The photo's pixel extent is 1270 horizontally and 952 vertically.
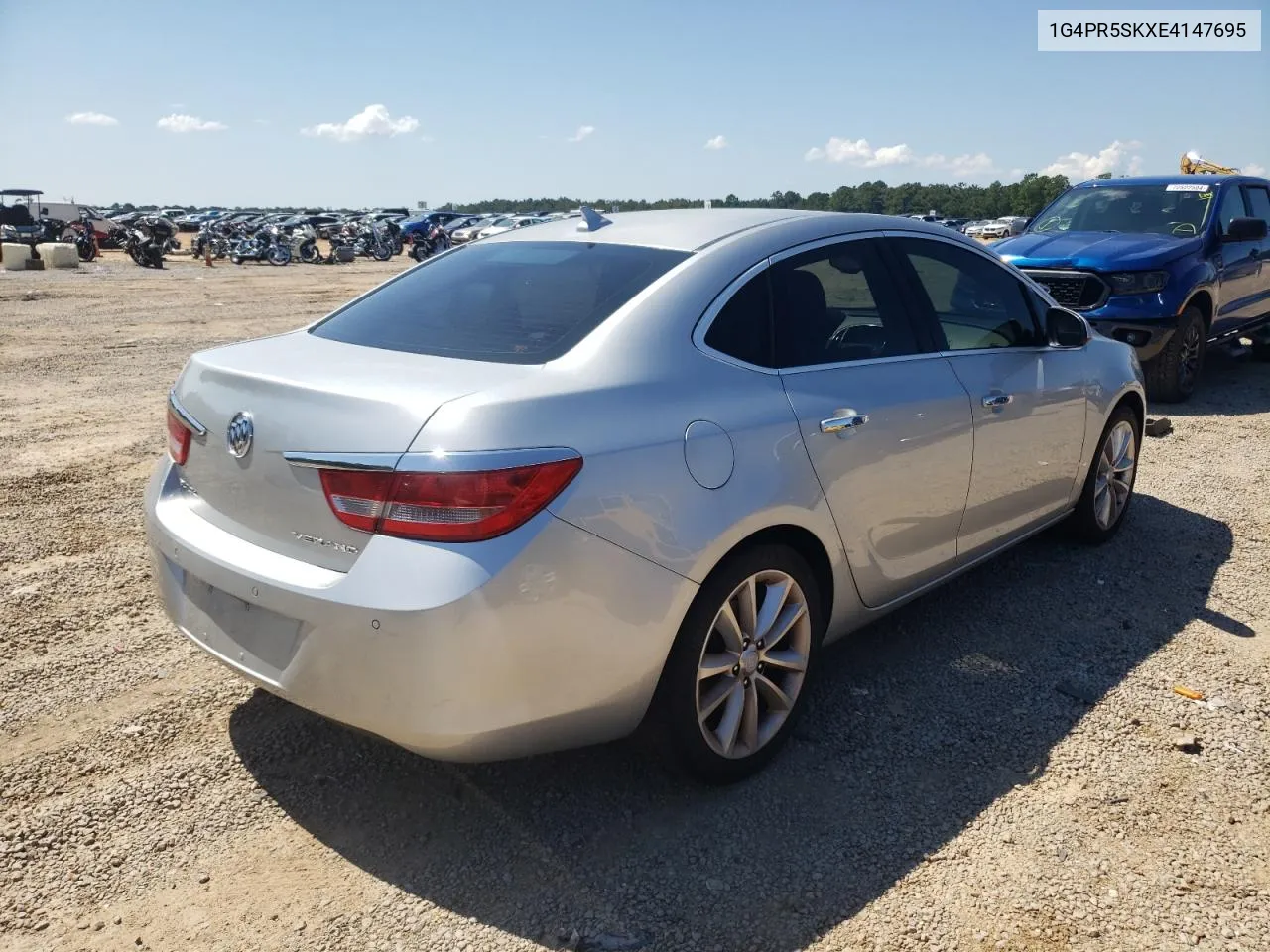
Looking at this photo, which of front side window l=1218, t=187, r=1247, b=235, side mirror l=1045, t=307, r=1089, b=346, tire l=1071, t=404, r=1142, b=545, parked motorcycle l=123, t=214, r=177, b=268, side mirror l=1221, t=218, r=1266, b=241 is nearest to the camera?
side mirror l=1045, t=307, r=1089, b=346

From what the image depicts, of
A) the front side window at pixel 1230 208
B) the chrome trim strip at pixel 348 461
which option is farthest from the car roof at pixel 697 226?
the front side window at pixel 1230 208

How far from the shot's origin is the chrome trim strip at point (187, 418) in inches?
116

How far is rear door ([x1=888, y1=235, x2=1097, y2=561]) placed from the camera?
3924 millimetres

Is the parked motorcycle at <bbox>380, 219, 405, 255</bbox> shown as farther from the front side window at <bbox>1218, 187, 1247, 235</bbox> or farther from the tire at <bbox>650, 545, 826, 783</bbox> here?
the tire at <bbox>650, 545, 826, 783</bbox>

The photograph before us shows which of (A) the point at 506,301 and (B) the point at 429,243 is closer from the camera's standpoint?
(A) the point at 506,301

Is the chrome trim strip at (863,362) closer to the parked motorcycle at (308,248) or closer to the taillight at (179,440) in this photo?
the taillight at (179,440)

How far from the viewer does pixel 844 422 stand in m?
3.26

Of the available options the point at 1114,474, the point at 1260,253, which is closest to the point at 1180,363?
the point at 1260,253

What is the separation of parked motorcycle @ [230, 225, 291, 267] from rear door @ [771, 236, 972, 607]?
32.8m

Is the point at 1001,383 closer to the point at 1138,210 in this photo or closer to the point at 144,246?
the point at 1138,210

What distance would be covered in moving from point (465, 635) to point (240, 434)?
906 millimetres

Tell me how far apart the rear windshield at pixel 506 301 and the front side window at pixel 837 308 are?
0.41 m

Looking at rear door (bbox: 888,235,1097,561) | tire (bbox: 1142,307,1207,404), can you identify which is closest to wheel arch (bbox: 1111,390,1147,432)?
rear door (bbox: 888,235,1097,561)

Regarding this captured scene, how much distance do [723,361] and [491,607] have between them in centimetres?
108
